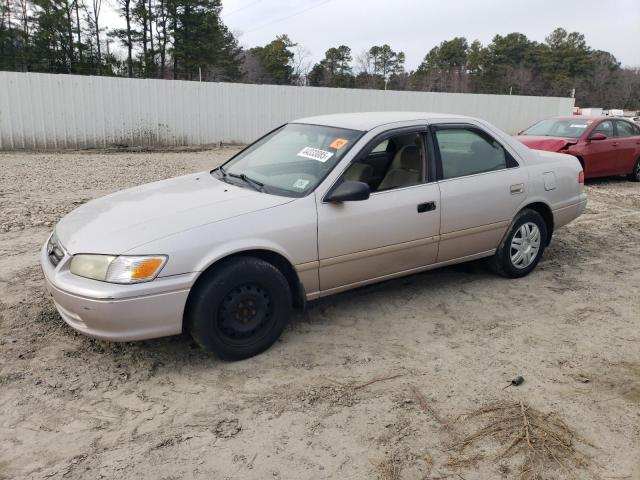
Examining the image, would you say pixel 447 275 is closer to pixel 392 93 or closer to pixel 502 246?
pixel 502 246

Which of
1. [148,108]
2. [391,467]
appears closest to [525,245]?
[391,467]

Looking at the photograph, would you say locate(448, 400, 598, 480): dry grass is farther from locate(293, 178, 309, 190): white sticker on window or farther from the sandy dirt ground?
locate(293, 178, 309, 190): white sticker on window

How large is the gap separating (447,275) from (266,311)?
241 centimetres

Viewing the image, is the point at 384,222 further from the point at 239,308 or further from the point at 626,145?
the point at 626,145

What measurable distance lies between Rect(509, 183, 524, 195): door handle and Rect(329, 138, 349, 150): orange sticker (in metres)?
1.73

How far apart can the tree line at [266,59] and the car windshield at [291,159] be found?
30.5m

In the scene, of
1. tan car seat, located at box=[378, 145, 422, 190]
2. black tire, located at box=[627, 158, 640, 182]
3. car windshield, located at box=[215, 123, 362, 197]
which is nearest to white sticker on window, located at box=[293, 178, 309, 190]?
car windshield, located at box=[215, 123, 362, 197]

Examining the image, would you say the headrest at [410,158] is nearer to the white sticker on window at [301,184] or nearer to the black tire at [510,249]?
the white sticker on window at [301,184]

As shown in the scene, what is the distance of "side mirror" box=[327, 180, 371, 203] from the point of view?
3.78 meters

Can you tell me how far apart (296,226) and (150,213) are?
3.31 ft

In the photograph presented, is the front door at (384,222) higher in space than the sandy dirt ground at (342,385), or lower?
higher

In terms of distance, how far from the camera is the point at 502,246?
5.05 m

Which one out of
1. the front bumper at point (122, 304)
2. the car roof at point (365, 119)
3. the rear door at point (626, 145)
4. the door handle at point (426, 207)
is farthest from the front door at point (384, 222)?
the rear door at point (626, 145)

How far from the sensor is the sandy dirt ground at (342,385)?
8.87 feet
